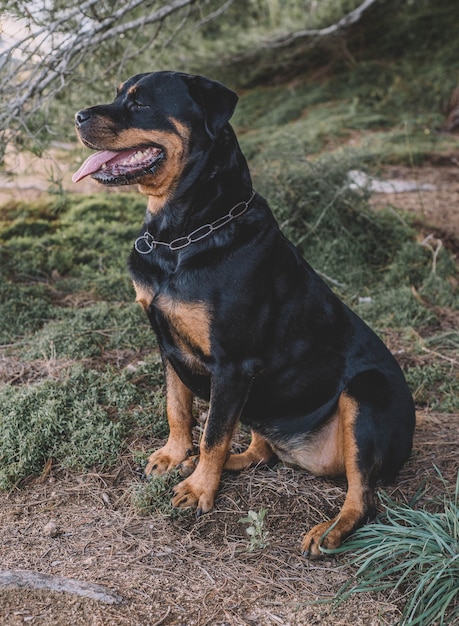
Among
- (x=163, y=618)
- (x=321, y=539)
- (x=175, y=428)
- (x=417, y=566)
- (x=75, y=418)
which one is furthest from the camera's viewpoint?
(x=75, y=418)

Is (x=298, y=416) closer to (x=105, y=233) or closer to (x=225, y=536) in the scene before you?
(x=225, y=536)

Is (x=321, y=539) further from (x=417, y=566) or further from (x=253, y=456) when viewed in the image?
(x=253, y=456)

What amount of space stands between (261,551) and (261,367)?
82cm

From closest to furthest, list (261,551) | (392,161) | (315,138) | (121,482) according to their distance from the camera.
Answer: (261,551), (121,482), (392,161), (315,138)

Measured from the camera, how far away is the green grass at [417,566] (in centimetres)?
235

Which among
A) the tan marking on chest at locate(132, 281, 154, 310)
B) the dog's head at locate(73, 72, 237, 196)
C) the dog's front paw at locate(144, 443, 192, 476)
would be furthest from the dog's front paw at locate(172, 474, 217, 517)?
the dog's head at locate(73, 72, 237, 196)

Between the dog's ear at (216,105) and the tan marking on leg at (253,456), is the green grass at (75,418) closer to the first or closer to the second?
the tan marking on leg at (253,456)

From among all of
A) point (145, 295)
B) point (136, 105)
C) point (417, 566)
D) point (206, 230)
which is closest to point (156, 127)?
point (136, 105)

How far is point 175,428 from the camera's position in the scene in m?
3.36

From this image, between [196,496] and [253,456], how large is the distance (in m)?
0.49

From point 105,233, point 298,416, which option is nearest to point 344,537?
point 298,416

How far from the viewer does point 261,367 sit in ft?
10.1

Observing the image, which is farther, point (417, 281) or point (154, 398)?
point (417, 281)

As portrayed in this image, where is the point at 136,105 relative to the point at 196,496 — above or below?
above
